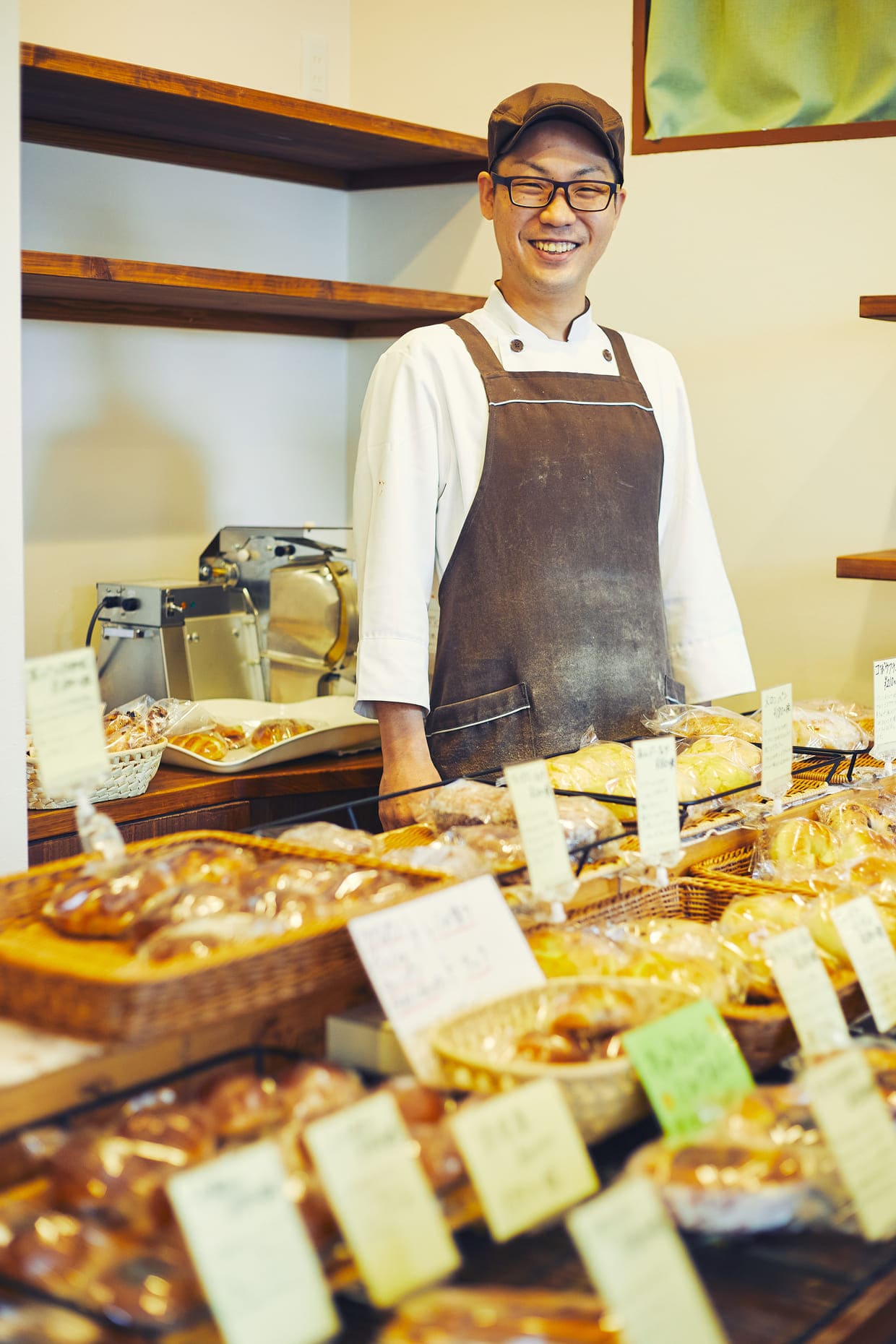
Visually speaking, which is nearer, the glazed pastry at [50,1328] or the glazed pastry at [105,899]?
the glazed pastry at [50,1328]

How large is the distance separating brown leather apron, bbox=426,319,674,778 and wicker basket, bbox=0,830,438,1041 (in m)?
1.12

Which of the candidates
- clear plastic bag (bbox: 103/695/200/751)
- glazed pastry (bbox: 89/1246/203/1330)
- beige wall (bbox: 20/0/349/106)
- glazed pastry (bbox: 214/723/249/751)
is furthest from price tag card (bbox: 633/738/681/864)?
beige wall (bbox: 20/0/349/106)

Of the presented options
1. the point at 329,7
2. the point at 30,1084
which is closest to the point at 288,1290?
the point at 30,1084

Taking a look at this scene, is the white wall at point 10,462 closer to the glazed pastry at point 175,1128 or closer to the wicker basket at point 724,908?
the wicker basket at point 724,908

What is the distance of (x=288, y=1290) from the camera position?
0.75m

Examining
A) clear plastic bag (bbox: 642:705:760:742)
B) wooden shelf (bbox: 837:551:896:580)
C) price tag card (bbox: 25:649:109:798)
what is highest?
wooden shelf (bbox: 837:551:896:580)

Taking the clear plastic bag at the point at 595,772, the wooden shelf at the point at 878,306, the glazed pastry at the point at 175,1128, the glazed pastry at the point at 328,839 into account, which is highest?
the wooden shelf at the point at 878,306

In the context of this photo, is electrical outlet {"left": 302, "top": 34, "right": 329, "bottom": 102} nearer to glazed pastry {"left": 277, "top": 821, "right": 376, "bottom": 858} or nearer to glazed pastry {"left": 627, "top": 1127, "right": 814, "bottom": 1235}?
glazed pastry {"left": 277, "top": 821, "right": 376, "bottom": 858}

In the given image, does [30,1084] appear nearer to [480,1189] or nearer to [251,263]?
[480,1189]

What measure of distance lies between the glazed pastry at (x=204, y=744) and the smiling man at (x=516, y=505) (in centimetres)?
51

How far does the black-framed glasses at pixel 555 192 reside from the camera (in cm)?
217

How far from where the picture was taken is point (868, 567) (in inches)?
97.0

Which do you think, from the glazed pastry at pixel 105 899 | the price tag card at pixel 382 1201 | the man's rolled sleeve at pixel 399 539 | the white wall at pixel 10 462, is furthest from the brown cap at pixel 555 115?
the price tag card at pixel 382 1201

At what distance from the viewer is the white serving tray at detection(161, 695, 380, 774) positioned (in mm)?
2584
